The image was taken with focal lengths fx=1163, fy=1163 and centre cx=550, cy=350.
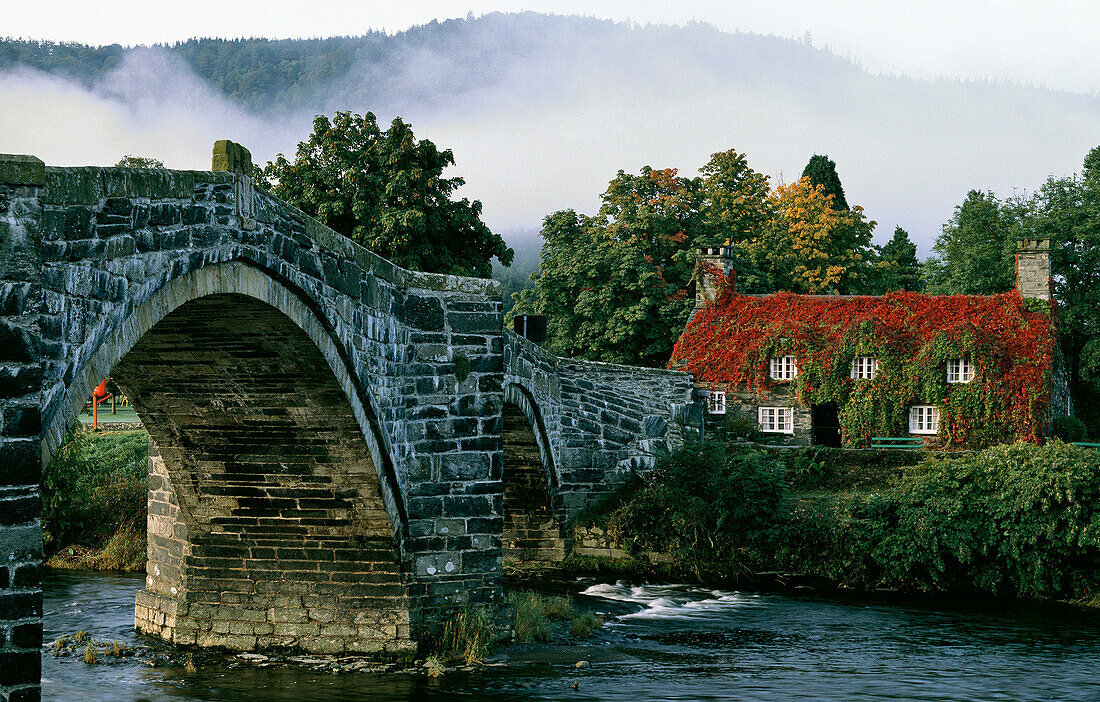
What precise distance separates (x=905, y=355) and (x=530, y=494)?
1062 cm

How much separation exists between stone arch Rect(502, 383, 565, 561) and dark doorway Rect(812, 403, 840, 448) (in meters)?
9.19

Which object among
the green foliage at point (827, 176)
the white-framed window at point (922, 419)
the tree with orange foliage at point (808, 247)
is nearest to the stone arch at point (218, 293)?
the white-framed window at point (922, 419)

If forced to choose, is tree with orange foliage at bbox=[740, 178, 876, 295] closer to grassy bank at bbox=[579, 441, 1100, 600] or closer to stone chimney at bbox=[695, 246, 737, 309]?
stone chimney at bbox=[695, 246, 737, 309]

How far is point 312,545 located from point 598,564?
8722 millimetres

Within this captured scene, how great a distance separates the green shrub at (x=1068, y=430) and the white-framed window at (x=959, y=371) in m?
2.87

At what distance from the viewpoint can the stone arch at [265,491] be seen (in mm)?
11750

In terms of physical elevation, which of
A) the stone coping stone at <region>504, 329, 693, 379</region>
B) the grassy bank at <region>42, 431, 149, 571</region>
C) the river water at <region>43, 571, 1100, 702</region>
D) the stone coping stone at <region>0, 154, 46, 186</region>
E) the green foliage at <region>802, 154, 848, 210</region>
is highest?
the green foliage at <region>802, 154, 848, 210</region>

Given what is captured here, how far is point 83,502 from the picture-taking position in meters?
21.2

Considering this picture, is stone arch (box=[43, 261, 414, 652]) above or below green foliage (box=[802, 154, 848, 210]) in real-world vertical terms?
below

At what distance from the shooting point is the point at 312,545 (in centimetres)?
1380

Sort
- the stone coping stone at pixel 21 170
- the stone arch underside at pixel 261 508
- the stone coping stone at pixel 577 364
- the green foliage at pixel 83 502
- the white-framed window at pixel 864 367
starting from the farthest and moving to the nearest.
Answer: the white-framed window at pixel 864 367 → the green foliage at pixel 83 502 → the stone coping stone at pixel 577 364 → the stone arch underside at pixel 261 508 → the stone coping stone at pixel 21 170

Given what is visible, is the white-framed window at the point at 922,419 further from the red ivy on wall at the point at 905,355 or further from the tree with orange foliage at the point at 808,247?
the tree with orange foliage at the point at 808,247

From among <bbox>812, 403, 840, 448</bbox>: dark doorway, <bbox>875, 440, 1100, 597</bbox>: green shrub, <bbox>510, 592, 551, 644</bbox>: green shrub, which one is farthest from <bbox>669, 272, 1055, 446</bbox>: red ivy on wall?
<bbox>510, 592, 551, 644</bbox>: green shrub

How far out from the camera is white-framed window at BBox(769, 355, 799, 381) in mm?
28500
